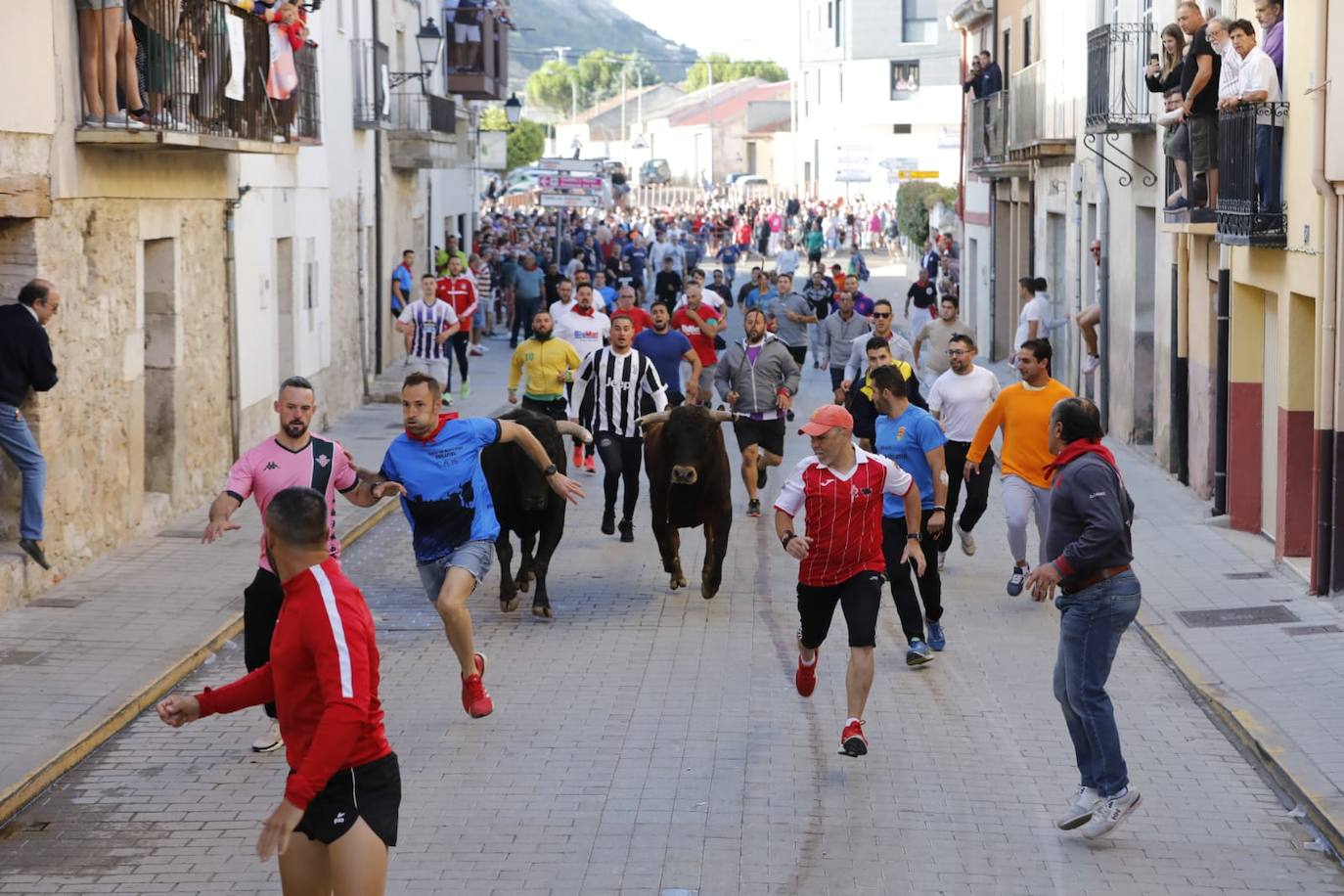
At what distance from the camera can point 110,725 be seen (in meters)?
10.2

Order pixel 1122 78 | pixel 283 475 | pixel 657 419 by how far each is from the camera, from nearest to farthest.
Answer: pixel 283 475
pixel 657 419
pixel 1122 78

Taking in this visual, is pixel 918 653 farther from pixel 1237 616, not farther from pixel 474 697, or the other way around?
pixel 1237 616

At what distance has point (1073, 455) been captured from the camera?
27.3 feet

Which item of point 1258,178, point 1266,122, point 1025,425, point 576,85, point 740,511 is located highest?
point 576,85

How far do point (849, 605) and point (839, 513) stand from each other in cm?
46

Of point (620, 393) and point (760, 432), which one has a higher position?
point (620, 393)

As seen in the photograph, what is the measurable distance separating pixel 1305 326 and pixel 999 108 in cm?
1660

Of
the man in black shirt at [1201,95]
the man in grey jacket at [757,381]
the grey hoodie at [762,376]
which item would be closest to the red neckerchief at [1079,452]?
the man in grey jacket at [757,381]

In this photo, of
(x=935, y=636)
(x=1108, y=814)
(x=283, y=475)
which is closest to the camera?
(x=1108, y=814)

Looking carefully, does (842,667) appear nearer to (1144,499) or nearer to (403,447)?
(403,447)

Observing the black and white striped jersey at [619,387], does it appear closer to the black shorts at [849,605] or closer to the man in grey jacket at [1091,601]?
the black shorts at [849,605]

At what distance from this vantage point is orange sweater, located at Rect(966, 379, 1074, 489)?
1278 centimetres

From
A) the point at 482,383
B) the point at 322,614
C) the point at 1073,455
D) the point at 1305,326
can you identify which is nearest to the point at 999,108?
the point at 482,383

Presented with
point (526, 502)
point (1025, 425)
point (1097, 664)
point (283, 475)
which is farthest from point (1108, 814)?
point (526, 502)
